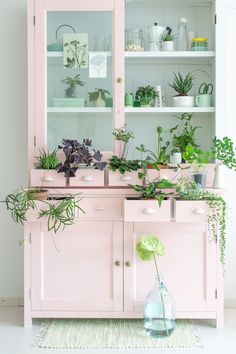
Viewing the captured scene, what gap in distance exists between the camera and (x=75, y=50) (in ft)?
11.1

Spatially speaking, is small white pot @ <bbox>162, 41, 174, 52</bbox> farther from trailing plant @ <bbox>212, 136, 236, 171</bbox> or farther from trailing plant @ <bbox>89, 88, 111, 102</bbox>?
trailing plant @ <bbox>212, 136, 236, 171</bbox>

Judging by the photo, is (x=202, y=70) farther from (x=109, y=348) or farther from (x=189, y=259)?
(x=109, y=348)

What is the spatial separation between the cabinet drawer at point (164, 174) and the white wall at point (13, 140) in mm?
565

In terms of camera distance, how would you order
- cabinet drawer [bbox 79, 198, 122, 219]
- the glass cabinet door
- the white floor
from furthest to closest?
the glass cabinet door → cabinet drawer [bbox 79, 198, 122, 219] → the white floor

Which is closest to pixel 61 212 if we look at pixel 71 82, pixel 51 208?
pixel 51 208

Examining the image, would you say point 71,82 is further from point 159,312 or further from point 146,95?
point 159,312

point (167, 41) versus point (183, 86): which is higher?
point (167, 41)

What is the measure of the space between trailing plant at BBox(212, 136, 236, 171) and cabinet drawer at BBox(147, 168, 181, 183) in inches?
10.3

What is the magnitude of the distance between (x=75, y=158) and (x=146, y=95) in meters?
0.62

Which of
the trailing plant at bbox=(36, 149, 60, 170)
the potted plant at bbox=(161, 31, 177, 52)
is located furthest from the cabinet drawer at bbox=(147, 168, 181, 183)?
the potted plant at bbox=(161, 31, 177, 52)

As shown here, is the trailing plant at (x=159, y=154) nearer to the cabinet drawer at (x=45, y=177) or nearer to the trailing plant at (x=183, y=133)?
the trailing plant at (x=183, y=133)

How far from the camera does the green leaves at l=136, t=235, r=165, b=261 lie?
10.2 feet

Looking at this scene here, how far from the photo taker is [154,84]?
3648mm

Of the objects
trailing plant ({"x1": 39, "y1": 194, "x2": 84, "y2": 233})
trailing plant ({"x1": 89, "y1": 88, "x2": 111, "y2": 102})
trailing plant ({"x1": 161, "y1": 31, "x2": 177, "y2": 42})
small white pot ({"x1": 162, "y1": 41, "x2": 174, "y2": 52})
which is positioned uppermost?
trailing plant ({"x1": 161, "y1": 31, "x2": 177, "y2": 42})
